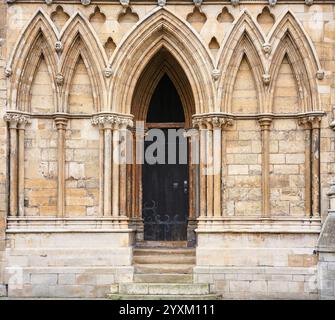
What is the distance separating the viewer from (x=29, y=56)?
14.0 meters

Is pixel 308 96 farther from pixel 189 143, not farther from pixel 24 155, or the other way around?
pixel 24 155

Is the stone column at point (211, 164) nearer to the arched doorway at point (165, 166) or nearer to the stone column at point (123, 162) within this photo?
the arched doorway at point (165, 166)

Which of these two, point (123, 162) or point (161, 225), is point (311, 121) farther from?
point (161, 225)

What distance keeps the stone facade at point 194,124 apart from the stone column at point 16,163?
0.03m

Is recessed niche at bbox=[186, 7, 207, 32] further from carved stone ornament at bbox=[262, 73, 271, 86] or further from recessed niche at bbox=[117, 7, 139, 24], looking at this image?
carved stone ornament at bbox=[262, 73, 271, 86]

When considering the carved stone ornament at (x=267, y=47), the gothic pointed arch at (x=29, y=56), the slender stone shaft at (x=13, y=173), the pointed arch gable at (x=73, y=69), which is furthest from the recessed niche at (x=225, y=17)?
the slender stone shaft at (x=13, y=173)

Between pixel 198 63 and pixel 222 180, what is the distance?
2.28 meters

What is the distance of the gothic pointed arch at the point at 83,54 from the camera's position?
1391 centimetres

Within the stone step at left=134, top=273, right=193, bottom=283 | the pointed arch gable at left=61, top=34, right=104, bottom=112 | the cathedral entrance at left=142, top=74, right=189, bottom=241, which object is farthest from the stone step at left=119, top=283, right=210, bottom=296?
the pointed arch gable at left=61, top=34, right=104, bottom=112

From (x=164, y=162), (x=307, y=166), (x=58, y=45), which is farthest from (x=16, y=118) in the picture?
(x=307, y=166)

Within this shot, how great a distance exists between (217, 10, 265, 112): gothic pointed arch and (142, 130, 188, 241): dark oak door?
1963 millimetres

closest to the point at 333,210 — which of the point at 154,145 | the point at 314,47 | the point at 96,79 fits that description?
the point at 314,47

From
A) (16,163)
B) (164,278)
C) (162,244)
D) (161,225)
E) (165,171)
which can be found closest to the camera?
(164,278)

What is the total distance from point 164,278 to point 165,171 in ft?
8.62
